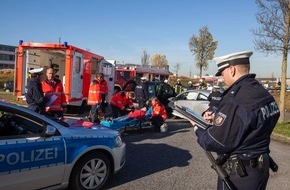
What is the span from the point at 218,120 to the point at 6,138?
8.80 ft

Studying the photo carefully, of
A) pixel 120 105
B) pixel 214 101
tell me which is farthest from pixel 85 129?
pixel 120 105

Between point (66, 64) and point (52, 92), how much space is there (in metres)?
4.29

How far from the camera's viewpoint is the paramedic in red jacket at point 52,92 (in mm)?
7508

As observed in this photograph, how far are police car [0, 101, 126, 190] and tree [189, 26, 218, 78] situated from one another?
31589 millimetres

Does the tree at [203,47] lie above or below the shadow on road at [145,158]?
above

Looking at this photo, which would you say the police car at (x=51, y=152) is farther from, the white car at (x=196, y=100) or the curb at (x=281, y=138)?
the white car at (x=196, y=100)

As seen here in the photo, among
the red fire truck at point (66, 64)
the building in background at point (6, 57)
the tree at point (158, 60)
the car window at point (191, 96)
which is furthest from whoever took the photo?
the building in background at point (6, 57)

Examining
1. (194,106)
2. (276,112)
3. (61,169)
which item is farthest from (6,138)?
(194,106)

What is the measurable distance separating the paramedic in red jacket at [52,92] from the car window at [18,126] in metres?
2.88

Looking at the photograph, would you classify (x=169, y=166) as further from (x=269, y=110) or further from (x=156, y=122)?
(x=269, y=110)

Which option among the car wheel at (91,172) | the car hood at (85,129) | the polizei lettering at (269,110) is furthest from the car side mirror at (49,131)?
the polizei lettering at (269,110)

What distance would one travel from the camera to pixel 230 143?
2.36m

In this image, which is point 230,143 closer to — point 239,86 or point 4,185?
point 239,86

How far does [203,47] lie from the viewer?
35.6 meters
